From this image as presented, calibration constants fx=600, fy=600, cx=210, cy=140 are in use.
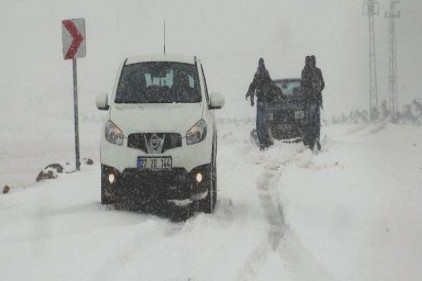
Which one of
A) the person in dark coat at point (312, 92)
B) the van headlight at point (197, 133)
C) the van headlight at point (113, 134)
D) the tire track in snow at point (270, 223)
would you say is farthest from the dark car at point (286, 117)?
the van headlight at point (113, 134)

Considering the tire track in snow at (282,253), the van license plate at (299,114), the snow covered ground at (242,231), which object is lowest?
the tire track in snow at (282,253)

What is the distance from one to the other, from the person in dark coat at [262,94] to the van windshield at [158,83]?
21.5 ft

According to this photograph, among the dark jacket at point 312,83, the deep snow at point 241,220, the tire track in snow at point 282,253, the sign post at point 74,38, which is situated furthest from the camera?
the dark jacket at point 312,83

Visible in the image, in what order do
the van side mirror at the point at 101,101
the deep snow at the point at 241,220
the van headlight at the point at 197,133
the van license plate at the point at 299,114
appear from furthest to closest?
the van license plate at the point at 299,114 < the van side mirror at the point at 101,101 < the van headlight at the point at 197,133 < the deep snow at the point at 241,220

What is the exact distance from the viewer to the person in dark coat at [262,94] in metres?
15.2

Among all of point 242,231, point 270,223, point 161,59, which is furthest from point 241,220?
point 161,59

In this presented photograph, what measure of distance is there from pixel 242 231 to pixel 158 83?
9.56ft

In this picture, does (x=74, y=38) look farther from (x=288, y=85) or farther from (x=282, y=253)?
(x=282, y=253)

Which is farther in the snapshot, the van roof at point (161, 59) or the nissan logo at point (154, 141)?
the van roof at point (161, 59)

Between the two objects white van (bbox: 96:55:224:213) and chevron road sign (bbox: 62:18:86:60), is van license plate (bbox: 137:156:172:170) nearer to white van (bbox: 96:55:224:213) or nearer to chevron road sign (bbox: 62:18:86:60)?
white van (bbox: 96:55:224:213)

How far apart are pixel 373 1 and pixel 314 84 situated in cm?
3866

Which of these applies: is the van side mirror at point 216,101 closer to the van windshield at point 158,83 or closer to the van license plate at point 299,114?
the van windshield at point 158,83

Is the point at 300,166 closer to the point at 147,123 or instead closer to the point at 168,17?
the point at 147,123

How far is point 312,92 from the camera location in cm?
1467
